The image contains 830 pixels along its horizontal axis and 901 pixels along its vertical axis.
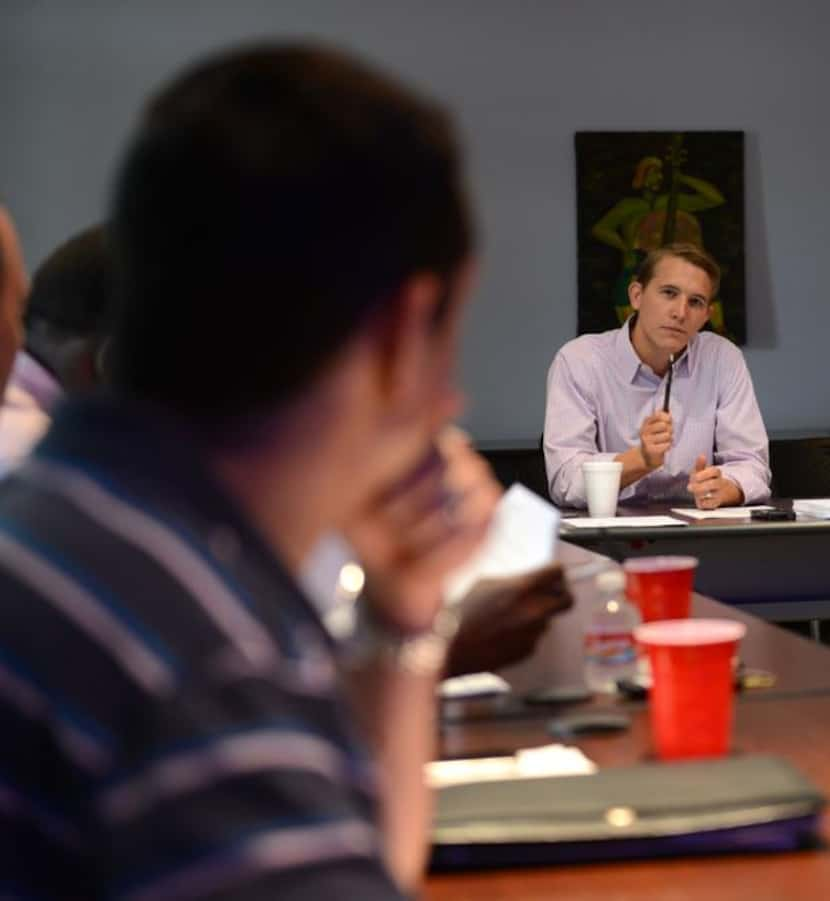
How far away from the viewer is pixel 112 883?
1.92 ft

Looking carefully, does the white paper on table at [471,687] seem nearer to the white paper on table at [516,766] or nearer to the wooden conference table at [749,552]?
the white paper on table at [516,766]

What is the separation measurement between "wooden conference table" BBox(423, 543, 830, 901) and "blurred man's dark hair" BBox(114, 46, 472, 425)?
651 millimetres

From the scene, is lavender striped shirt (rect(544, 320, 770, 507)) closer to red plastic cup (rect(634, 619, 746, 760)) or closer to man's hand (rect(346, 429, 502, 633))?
red plastic cup (rect(634, 619, 746, 760))

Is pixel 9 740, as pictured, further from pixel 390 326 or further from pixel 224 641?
pixel 390 326

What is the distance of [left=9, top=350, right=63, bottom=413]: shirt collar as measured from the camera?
2.08 metres

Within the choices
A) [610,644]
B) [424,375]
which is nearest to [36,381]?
[610,644]

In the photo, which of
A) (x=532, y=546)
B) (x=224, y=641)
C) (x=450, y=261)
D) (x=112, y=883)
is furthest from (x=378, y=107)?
(x=532, y=546)

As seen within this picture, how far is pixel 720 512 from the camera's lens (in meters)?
3.74

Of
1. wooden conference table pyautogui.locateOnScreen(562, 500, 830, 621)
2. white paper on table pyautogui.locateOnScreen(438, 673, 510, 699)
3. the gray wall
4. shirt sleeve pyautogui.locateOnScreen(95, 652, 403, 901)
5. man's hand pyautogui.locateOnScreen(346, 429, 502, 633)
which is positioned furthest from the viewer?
the gray wall

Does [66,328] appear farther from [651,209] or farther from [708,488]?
[651,209]

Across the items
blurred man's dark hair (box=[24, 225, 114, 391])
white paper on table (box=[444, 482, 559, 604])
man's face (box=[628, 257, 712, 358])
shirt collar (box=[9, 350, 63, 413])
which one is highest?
man's face (box=[628, 257, 712, 358])

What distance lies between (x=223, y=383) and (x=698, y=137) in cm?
569

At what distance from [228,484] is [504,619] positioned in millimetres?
1220

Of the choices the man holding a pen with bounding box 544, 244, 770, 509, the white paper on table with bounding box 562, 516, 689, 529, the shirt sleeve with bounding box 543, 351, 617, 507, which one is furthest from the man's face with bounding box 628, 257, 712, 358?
the white paper on table with bounding box 562, 516, 689, 529
